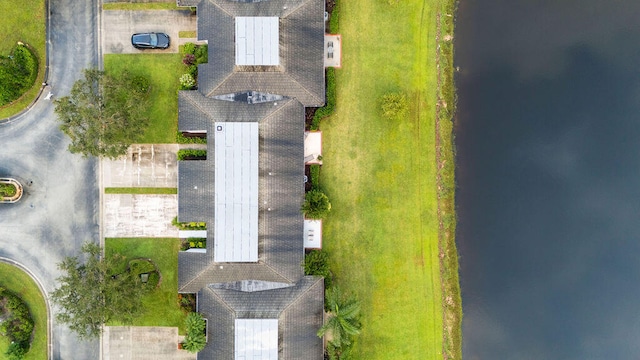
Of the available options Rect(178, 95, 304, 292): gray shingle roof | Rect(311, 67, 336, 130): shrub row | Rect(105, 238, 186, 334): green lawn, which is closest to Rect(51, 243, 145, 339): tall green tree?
Rect(105, 238, 186, 334): green lawn

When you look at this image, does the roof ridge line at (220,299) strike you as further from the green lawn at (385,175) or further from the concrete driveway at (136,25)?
the concrete driveway at (136,25)

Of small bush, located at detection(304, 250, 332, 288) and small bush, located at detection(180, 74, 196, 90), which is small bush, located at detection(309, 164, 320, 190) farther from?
small bush, located at detection(180, 74, 196, 90)

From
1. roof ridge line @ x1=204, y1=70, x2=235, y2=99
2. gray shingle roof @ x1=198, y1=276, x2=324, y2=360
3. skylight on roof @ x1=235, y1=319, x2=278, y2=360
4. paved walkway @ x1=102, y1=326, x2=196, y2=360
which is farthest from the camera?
paved walkway @ x1=102, y1=326, x2=196, y2=360

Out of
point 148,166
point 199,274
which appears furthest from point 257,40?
point 199,274

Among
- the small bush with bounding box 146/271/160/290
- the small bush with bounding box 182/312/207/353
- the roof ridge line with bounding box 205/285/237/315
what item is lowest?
the small bush with bounding box 182/312/207/353

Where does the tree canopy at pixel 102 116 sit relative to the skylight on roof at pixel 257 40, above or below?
below

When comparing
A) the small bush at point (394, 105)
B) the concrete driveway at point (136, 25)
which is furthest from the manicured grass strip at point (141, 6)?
the small bush at point (394, 105)

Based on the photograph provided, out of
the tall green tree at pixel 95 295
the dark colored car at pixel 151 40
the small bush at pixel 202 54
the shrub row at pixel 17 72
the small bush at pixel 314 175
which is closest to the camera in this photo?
the tall green tree at pixel 95 295
